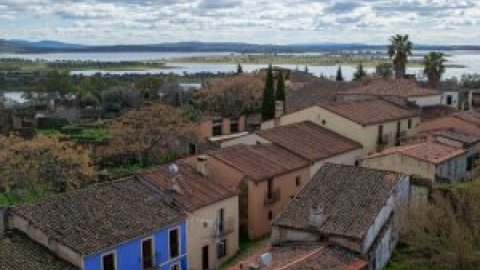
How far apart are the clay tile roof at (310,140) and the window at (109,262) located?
16.4 m

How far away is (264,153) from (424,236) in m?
14.2

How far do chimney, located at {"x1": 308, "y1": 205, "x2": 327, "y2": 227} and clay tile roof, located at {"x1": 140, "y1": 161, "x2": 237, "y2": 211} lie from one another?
20.8 feet

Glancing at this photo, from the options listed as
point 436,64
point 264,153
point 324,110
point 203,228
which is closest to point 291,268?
point 203,228

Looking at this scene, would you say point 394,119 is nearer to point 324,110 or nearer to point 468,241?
point 324,110

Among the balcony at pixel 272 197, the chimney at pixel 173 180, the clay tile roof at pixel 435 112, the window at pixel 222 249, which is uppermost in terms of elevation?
the clay tile roof at pixel 435 112

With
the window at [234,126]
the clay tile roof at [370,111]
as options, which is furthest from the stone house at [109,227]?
the window at [234,126]

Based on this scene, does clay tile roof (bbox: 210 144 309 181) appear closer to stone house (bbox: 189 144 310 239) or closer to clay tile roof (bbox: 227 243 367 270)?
stone house (bbox: 189 144 310 239)

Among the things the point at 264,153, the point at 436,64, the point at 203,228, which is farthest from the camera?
the point at 436,64

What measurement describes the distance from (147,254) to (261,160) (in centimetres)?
1113

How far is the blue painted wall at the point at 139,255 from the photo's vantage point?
26375 mm

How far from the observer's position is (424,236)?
87.8 ft

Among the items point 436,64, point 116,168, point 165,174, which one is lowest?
point 116,168

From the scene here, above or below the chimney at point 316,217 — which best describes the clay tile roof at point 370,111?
above

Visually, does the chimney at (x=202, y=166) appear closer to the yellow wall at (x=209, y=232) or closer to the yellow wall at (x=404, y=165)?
the yellow wall at (x=209, y=232)
